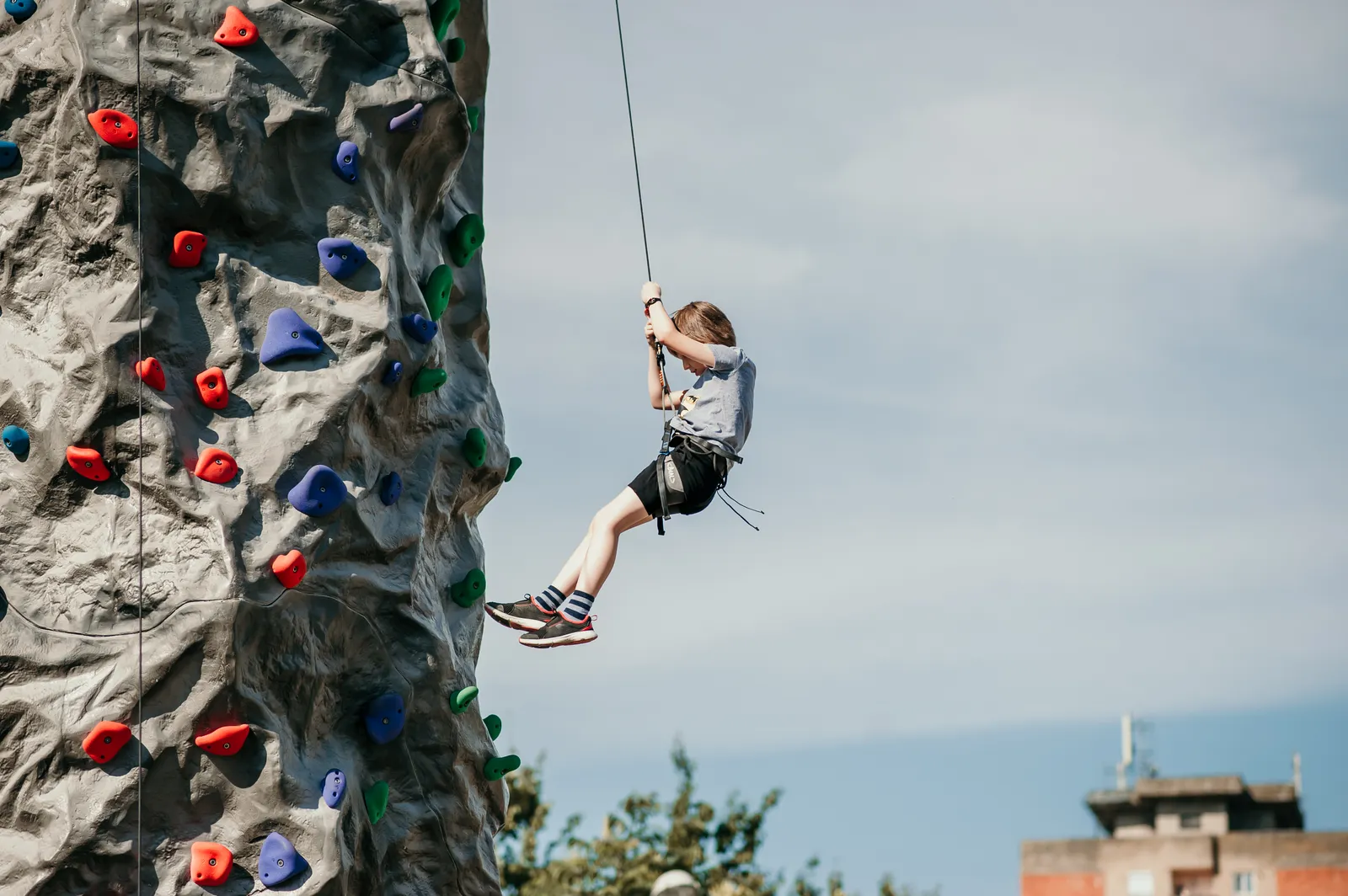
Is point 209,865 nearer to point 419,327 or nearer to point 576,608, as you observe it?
point 576,608

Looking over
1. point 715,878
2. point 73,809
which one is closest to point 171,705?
point 73,809

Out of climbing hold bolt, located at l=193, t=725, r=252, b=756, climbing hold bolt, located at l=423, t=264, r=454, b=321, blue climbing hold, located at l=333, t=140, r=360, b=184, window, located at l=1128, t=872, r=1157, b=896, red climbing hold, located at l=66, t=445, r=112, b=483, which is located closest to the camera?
climbing hold bolt, located at l=193, t=725, r=252, b=756

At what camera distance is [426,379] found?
1004 cm

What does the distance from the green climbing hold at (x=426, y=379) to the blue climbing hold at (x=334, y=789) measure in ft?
6.96

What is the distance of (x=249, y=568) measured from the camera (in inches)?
357

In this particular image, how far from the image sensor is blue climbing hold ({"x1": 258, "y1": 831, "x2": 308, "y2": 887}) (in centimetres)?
890

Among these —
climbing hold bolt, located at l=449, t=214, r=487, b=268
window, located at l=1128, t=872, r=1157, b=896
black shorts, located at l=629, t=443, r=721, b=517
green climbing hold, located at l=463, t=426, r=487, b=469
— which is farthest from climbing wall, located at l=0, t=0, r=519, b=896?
window, located at l=1128, t=872, r=1157, b=896

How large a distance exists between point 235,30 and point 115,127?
840 mm

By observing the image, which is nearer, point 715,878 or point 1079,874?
point 715,878

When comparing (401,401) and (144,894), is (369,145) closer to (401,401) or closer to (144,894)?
(401,401)

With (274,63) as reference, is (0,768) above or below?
below

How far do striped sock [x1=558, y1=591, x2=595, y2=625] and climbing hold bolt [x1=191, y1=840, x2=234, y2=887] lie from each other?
7.41 ft

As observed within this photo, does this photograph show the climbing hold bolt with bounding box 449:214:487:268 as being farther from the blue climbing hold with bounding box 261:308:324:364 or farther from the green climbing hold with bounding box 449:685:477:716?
the green climbing hold with bounding box 449:685:477:716

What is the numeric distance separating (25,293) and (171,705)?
89.1 inches
